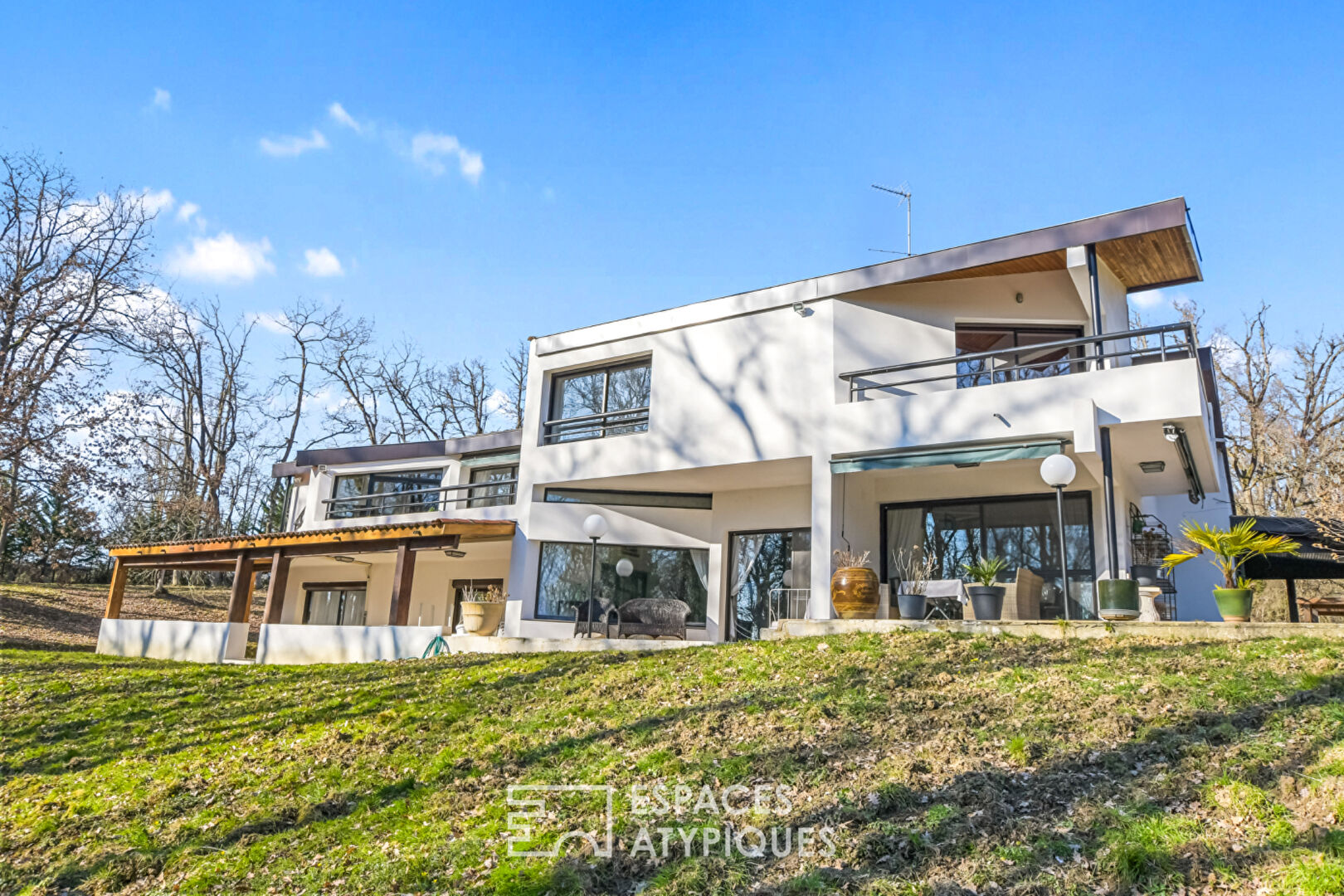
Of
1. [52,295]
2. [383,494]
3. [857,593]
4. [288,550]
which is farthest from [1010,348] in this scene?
[52,295]

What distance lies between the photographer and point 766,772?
19.7 ft

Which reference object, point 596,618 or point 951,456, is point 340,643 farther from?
point 951,456

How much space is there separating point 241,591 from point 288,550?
128 cm

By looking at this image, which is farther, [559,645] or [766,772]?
[559,645]

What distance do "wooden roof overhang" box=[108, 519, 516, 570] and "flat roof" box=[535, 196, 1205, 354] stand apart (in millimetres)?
5332

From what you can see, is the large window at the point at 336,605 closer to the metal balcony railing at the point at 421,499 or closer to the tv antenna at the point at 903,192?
→ the metal balcony railing at the point at 421,499

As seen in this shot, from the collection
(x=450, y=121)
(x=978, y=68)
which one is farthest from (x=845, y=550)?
(x=450, y=121)

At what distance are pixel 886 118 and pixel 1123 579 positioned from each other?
A: 759cm

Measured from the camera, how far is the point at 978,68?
12.3 meters

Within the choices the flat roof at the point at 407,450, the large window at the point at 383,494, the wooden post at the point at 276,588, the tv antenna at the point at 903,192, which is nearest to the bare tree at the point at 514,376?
the flat roof at the point at 407,450

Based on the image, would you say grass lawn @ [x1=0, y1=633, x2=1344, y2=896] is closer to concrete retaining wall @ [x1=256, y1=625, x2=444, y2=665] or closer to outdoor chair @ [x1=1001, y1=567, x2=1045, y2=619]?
outdoor chair @ [x1=1001, y1=567, x2=1045, y2=619]

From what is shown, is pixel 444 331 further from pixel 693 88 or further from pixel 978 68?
pixel 978 68

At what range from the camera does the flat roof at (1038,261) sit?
36.5ft

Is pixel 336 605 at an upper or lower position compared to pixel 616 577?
lower
